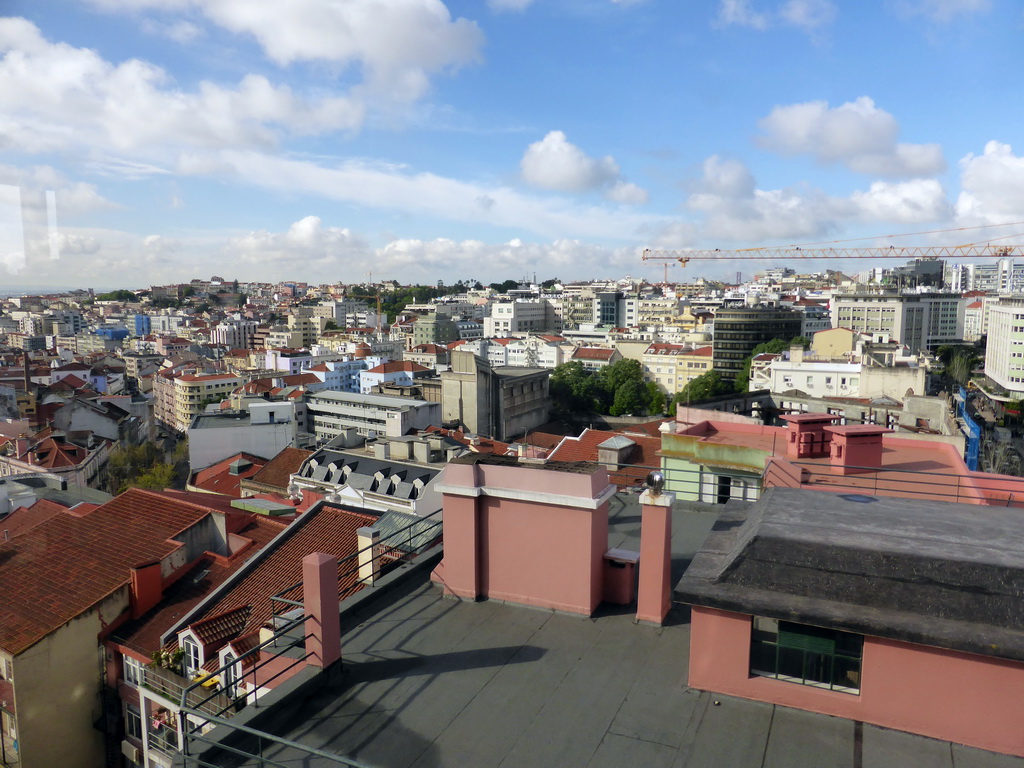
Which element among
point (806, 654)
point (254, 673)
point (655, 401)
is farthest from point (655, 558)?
point (655, 401)

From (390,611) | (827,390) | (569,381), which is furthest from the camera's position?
(569,381)

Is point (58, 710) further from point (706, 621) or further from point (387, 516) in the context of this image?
point (706, 621)

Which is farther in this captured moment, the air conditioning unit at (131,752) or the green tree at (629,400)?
the green tree at (629,400)

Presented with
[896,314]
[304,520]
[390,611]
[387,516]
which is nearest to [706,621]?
[390,611]

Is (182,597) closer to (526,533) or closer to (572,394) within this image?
(526,533)

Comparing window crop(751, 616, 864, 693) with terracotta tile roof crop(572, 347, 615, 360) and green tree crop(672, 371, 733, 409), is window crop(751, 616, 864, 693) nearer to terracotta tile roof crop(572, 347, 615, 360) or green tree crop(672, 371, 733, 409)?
green tree crop(672, 371, 733, 409)

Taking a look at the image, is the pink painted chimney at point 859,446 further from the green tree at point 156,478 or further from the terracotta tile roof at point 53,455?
the green tree at point 156,478

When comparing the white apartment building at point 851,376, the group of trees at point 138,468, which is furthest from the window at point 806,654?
the group of trees at point 138,468
